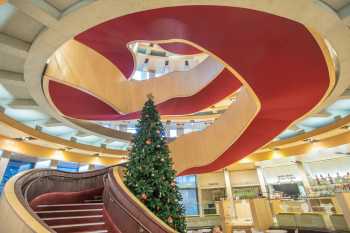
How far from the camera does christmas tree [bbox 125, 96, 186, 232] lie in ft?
14.4

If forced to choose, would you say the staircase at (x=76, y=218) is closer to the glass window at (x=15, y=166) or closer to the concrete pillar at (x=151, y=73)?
the glass window at (x=15, y=166)

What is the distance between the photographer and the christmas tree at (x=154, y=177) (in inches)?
173

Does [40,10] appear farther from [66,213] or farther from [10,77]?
[66,213]

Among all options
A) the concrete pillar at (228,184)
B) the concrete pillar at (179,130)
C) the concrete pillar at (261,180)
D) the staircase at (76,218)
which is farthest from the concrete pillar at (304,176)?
the staircase at (76,218)

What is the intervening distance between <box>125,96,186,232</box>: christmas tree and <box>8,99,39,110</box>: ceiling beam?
476 cm

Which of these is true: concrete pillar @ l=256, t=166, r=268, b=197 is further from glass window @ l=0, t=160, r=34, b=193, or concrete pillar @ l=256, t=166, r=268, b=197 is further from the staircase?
glass window @ l=0, t=160, r=34, b=193

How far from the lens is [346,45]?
3.97 m

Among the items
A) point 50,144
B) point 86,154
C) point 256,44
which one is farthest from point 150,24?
point 86,154

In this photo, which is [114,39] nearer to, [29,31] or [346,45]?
[29,31]

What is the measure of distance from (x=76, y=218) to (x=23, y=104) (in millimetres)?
5057

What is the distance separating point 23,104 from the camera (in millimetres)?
7293

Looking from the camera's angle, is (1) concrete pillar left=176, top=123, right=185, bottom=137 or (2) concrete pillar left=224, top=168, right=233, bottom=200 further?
(2) concrete pillar left=224, top=168, right=233, bottom=200

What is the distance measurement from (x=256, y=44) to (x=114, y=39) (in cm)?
426

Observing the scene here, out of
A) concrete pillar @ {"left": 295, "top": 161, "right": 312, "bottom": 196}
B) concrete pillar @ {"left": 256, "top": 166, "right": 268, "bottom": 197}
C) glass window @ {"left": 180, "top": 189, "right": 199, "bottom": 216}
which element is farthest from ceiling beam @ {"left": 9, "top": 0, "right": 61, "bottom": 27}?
concrete pillar @ {"left": 256, "top": 166, "right": 268, "bottom": 197}
